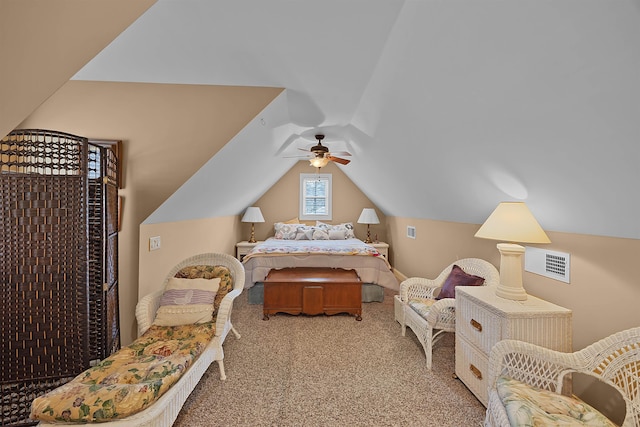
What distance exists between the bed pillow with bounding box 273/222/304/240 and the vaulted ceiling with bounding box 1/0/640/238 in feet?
9.13

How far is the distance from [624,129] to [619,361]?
114cm

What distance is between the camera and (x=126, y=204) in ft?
8.52

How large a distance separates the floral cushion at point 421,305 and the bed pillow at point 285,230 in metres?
2.91

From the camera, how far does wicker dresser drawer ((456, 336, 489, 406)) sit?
1.94 meters

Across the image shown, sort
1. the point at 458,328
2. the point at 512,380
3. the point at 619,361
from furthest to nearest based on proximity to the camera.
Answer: the point at 458,328, the point at 512,380, the point at 619,361

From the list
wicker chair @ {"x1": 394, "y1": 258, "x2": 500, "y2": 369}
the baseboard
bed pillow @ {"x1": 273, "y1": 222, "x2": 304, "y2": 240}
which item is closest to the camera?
wicker chair @ {"x1": 394, "y1": 258, "x2": 500, "y2": 369}

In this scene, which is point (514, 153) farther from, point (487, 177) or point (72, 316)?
point (72, 316)

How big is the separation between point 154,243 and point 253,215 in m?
2.72

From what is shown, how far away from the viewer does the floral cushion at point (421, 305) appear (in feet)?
8.66

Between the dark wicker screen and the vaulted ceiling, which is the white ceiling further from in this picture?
the dark wicker screen

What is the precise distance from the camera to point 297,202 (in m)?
6.06

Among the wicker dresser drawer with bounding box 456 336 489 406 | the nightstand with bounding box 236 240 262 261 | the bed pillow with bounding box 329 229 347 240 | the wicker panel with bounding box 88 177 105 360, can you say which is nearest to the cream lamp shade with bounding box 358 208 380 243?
the bed pillow with bounding box 329 229 347 240

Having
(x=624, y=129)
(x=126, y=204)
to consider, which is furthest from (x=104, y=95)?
(x=624, y=129)

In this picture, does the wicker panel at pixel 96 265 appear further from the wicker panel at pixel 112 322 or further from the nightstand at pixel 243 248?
the nightstand at pixel 243 248
